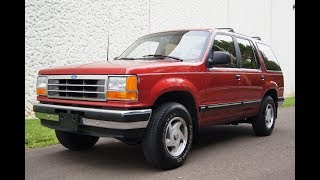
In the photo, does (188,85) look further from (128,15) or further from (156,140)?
(128,15)

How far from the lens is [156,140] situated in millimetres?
4270

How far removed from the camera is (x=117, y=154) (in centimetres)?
538

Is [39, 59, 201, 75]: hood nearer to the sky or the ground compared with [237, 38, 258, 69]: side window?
nearer to the ground

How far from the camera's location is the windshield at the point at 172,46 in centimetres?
526

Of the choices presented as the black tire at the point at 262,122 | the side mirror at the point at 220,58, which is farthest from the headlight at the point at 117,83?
the black tire at the point at 262,122

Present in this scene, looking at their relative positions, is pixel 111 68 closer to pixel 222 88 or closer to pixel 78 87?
pixel 78 87

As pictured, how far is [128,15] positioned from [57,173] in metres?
6.75

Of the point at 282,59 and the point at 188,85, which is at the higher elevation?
the point at 282,59

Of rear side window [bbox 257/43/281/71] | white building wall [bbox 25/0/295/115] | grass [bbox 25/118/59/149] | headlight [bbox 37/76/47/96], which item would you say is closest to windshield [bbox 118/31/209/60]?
headlight [bbox 37/76/47/96]

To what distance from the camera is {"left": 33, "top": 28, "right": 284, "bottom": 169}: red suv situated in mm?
4176

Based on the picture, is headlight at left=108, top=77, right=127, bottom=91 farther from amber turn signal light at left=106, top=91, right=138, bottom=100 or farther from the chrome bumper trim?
the chrome bumper trim

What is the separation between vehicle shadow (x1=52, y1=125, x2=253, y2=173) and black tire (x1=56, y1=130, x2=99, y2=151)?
0.09m
